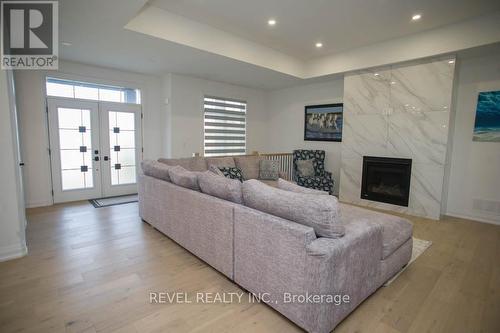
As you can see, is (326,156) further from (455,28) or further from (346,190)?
(455,28)

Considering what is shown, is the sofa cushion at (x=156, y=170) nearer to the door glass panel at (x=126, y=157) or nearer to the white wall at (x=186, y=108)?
the white wall at (x=186, y=108)

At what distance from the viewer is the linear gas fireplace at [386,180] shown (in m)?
4.66

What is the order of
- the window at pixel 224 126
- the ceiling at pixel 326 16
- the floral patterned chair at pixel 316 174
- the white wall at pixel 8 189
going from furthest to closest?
the window at pixel 224 126 < the floral patterned chair at pixel 316 174 < the ceiling at pixel 326 16 < the white wall at pixel 8 189

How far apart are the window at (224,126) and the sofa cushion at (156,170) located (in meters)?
2.50

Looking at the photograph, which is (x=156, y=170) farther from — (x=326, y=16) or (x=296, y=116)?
(x=296, y=116)

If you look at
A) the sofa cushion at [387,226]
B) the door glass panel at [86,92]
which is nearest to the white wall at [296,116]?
the sofa cushion at [387,226]

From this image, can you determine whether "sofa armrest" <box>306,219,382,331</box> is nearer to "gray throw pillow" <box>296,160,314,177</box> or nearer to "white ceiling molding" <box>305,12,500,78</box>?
"white ceiling molding" <box>305,12,500,78</box>

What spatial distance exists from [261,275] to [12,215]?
2.83 m

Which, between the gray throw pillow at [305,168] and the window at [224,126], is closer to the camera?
the gray throw pillow at [305,168]

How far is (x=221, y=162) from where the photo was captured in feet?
16.7

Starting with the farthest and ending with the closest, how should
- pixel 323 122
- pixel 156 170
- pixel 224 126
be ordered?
pixel 224 126 → pixel 323 122 → pixel 156 170

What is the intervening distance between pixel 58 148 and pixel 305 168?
204 inches

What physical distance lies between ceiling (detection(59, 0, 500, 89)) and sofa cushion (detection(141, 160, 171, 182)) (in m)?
1.81

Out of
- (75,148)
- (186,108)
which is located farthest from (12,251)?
(186,108)
